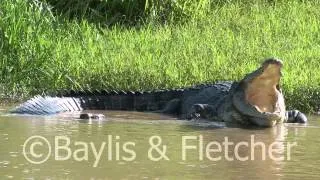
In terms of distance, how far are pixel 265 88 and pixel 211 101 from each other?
48.5 inches

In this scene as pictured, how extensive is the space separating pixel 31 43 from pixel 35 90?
0.76m

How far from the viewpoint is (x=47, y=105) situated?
24.0 ft

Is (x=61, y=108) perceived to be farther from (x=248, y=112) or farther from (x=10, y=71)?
(x=248, y=112)

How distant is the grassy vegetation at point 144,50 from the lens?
8.75 m

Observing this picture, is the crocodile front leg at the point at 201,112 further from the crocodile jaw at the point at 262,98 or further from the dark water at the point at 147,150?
the dark water at the point at 147,150

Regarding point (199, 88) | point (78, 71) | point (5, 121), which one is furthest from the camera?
point (78, 71)

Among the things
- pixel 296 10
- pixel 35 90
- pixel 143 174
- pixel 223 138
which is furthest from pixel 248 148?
pixel 296 10

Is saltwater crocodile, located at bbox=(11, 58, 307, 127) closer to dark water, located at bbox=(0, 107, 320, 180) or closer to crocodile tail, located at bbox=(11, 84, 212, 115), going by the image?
crocodile tail, located at bbox=(11, 84, 212, 115)

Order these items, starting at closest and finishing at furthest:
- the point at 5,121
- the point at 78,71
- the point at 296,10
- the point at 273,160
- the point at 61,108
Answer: the point at 273,160
the point at 5,121
the point at 61,108
the point at 78,71
the point at 296,10

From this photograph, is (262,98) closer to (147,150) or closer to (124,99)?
(124,99)

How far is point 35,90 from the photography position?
28.0ft

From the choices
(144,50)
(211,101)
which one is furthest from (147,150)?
(144,50)

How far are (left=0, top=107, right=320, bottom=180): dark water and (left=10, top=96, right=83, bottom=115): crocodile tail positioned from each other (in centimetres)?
29

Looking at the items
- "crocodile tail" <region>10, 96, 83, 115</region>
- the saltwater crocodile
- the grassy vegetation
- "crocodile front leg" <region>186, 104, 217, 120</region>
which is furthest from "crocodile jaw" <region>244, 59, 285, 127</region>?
"crocodile tail" <region>10, 96, 83, 115</region>
